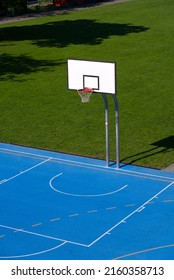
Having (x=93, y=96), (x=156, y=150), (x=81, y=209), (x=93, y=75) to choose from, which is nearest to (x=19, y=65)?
(x=93, y=96)

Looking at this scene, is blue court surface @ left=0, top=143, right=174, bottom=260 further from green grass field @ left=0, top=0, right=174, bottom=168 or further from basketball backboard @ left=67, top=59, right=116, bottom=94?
basketball backboard @ left=67, top=59, right=116, bottom=94

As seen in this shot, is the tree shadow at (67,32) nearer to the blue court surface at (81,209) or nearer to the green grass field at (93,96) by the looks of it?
the green grass field at (93,96)

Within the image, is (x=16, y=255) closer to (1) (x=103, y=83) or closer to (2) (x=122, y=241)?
(2) (x=122, y=241)

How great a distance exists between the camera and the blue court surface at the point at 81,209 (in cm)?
1512

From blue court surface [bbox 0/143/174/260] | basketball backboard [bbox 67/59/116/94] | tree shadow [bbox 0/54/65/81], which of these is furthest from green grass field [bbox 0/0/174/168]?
basketball backboard [bbox 67/59/116/94]

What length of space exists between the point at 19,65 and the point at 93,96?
7.74m

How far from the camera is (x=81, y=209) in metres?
17.2

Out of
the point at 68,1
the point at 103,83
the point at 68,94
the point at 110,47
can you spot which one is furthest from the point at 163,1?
the point at 103,83

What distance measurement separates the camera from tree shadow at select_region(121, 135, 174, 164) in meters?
20.4

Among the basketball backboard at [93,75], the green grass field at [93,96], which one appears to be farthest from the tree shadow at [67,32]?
the basketball backboard at [93,75]

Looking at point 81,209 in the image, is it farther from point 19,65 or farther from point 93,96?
point 19,65

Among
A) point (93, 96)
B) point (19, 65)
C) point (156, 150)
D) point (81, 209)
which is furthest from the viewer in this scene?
point (19, 65)

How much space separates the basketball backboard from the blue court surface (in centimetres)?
251

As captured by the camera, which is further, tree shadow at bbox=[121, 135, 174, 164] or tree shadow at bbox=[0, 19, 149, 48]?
tree shadow at bbox=[0, 19, 149, 48]
